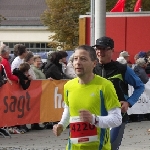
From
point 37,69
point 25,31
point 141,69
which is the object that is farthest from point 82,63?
point 25,31

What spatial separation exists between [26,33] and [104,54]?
2700 inches

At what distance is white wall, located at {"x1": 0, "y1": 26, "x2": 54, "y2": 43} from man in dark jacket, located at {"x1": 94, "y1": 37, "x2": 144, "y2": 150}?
6731 centimetres

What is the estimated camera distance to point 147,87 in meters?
18.7

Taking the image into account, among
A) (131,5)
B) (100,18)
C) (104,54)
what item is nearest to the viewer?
(104,54)

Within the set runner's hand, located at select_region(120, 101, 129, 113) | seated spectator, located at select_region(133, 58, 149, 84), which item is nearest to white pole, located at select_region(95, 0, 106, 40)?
seated spectator, located at select_region(133, 58, 149, 84)

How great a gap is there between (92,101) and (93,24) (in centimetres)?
1280

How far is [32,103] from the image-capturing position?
14984 millimetres

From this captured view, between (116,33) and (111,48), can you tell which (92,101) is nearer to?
(111,48)

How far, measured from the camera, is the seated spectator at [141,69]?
1772 cm

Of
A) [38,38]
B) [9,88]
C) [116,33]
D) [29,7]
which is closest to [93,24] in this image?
[9,88]

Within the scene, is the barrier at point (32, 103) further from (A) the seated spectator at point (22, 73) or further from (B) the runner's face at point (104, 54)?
(B) the runner's face at point (104, 54)

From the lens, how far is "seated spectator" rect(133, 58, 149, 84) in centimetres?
1772

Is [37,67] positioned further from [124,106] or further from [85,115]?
[85,115]

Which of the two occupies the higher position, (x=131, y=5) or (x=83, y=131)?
(x=131, y=5)
